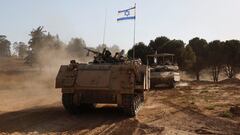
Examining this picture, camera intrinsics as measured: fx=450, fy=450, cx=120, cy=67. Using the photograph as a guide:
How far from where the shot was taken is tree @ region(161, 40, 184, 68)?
56281 mm

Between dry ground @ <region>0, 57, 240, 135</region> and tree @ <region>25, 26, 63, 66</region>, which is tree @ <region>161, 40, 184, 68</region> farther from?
dry ground @ <region>0, 57, 240, 135</region>

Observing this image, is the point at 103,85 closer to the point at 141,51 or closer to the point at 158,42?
the point at 141,51

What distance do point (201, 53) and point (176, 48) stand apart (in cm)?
464

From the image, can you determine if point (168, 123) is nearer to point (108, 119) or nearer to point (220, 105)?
point (108, 119)

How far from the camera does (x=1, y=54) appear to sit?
12388cm

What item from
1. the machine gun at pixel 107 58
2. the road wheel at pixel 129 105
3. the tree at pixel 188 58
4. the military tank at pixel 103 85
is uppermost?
the tree at pixel 188 58

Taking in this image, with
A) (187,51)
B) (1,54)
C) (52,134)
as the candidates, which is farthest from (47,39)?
(1,54)

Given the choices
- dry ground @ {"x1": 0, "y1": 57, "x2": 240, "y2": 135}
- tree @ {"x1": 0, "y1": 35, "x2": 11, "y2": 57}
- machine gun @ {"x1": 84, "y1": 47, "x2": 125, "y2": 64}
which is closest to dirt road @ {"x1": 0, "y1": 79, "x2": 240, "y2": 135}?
dry ground @ {"x1": 0, "y1": 57, "x2": 240, "y2": 135}

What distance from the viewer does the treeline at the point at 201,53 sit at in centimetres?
5450

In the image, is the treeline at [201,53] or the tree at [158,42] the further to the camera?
the tree at [158,42]

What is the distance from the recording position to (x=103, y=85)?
1459 centimetres

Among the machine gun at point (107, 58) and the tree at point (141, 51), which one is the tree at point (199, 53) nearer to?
the tree at point (141, 51)

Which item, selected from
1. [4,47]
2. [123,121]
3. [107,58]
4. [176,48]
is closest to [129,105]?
[123,121]

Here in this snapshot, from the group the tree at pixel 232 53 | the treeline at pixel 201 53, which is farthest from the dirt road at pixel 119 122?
the tree at pixel 232 53
